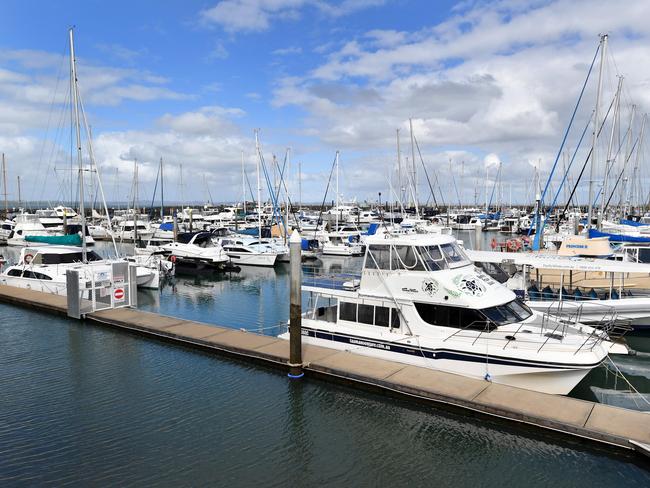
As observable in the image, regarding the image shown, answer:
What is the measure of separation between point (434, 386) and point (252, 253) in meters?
30.0

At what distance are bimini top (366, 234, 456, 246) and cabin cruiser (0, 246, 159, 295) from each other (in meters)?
15.6

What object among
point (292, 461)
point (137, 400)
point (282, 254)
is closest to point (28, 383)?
point (137, 400)

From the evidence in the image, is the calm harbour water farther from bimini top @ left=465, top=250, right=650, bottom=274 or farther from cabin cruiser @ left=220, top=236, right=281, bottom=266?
cabin cruiser @ left=220, top=236, right=281, bottom=266

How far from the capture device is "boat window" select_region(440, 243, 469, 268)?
1506 centimetres

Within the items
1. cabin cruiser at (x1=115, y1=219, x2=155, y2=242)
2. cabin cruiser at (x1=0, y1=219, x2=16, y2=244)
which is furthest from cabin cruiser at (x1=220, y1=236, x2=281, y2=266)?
cabin cruiser at (x1=0, y1=219, x2=16, y2=244)

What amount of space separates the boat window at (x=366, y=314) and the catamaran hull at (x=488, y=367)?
0.60m

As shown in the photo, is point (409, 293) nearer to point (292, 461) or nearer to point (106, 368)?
point (292, 461)

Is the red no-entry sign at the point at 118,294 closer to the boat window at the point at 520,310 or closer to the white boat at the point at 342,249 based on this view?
the boat window at the point at 520,310

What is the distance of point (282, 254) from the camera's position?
1654 inches

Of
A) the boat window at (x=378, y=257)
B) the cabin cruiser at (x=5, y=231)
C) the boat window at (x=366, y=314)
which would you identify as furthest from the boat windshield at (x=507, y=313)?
the cabin cruiser at (x=5, y=231)

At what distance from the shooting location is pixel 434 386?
41.4ft

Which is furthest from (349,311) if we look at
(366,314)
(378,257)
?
(378,257)

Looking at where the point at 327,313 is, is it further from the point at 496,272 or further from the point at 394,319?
the point at 496,272

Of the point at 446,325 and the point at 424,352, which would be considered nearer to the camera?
the point at 424,352
